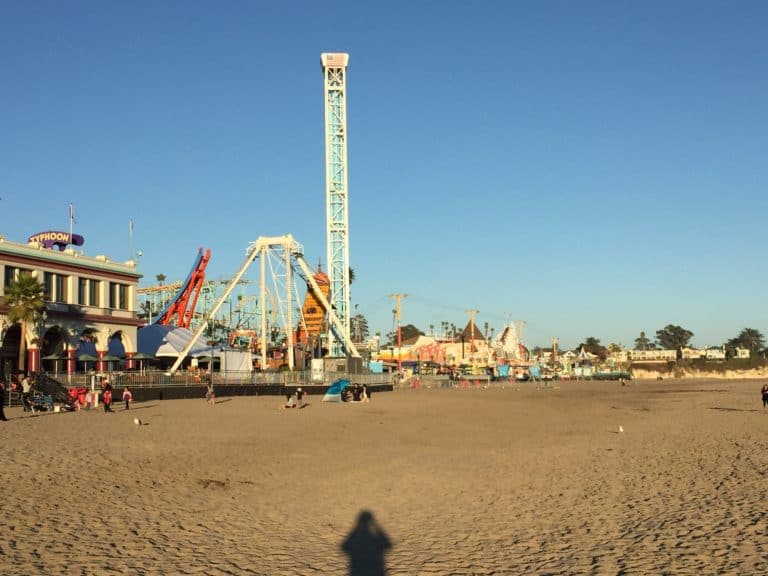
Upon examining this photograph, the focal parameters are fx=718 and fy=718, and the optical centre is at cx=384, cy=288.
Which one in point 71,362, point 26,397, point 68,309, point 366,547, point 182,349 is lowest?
point 366,547

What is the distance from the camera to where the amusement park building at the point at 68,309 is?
2013 inches

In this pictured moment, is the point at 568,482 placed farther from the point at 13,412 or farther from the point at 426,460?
the point at 13,412

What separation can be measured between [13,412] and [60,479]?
19.8 meters

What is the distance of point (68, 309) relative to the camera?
55875mm

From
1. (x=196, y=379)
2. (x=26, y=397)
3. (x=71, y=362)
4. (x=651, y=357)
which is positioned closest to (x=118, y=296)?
(x=71, y=362)

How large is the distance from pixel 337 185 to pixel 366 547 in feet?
276

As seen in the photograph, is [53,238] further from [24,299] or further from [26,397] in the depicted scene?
[26,397]

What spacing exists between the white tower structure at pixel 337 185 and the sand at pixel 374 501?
6381 cm

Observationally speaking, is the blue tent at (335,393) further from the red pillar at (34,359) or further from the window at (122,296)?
the window at (122,296)

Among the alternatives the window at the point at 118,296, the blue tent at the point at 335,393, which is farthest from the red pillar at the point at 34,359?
the blue tent at the point at 335,393

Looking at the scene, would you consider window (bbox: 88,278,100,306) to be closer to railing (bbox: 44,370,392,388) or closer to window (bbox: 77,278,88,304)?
window (bbox: 77,278,88,304)

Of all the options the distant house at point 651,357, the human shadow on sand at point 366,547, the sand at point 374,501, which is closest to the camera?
the human shadow on sand at point 366,547

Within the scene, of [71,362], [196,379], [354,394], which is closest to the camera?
[354,394]

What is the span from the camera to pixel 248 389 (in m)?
55.7
